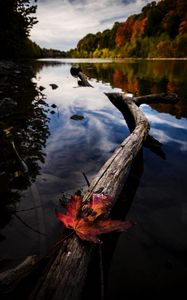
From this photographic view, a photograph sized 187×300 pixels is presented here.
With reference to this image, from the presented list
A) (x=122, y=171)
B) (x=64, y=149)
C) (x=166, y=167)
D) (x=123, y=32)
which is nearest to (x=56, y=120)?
(x=64, y=149)

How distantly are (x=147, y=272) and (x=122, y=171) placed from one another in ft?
3.61

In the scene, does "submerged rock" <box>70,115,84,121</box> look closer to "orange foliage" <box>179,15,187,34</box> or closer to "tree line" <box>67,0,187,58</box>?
"tree line" <box>67,0,187,58</box>

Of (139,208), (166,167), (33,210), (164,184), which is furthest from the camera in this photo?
(166,167)

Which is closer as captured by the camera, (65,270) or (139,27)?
(65,270)

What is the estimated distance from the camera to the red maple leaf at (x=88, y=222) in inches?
61.2

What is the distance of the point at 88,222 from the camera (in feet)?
5.46

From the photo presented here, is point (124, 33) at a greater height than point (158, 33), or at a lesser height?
greater

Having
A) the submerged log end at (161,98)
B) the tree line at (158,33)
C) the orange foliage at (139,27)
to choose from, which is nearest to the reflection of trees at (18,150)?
the submerged log end at (161,98)

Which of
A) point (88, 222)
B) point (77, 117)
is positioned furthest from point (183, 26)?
point (88, 222)

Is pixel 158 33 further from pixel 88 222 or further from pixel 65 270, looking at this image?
pixel 65 270

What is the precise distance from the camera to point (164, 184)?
3125 millimetres

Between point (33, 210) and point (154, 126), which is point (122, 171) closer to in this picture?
A: point (33, 210)

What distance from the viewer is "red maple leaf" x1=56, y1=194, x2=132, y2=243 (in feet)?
5.10

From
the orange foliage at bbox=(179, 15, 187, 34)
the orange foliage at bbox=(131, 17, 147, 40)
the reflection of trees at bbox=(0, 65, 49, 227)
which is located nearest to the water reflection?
the reflection of trees at bbox=(0, 65, 49, 227)
